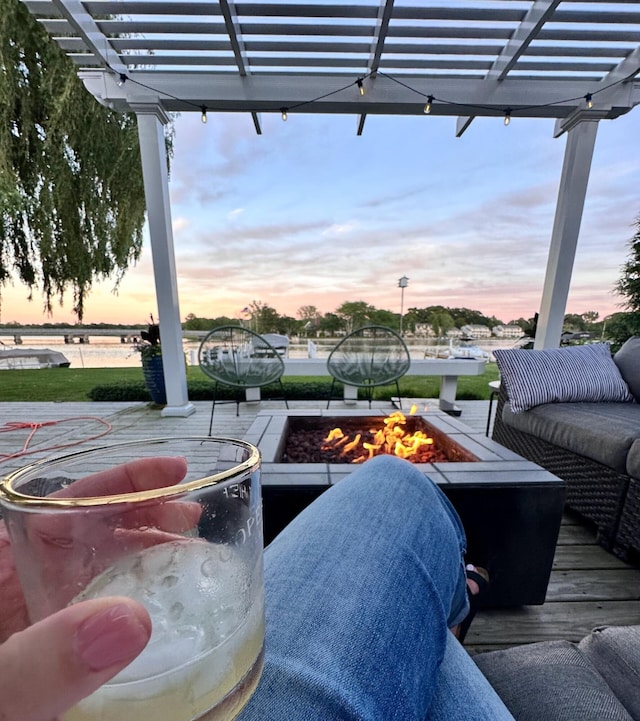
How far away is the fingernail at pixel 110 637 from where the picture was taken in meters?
0.17

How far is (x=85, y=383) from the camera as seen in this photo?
17.9 ft

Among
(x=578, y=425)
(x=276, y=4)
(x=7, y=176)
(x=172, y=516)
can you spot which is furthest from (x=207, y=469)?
(x=7, y=176)

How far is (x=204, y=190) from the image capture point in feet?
18.2

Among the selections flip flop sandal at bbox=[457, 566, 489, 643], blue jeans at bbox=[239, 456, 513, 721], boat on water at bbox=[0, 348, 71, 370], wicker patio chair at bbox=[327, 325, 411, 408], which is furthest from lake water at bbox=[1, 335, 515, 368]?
blue jeans at bbox=[239, 456, 513, 721]

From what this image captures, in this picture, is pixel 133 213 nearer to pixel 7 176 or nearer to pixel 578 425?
pixel 7 176

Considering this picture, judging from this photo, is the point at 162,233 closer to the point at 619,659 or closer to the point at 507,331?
the point at 619,659

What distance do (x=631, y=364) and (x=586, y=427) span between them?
840 mm

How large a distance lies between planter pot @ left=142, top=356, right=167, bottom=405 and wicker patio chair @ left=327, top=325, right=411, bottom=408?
1973 millimetres

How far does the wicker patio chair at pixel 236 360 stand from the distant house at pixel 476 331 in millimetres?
3053

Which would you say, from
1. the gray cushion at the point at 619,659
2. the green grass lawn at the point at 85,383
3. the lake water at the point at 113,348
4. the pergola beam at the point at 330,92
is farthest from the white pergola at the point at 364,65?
the gray cushion at the point at 619,659

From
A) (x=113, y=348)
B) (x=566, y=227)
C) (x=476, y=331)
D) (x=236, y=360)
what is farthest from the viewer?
(x=113, y=348)

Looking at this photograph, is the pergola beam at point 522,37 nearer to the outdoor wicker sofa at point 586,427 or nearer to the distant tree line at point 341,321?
the outdoor wicker sofa at point 586,427

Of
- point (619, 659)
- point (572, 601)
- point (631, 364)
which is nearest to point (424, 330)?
point (631, 364)

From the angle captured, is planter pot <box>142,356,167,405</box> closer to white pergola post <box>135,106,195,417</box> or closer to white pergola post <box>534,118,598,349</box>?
white pergola post <box>135,106,195,417</box>
